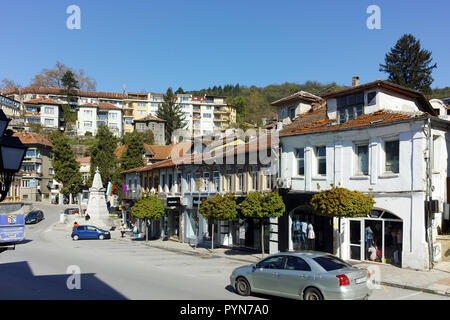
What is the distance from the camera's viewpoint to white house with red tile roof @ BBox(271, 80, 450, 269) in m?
18.4

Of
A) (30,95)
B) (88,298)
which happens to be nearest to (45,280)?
(88,298)

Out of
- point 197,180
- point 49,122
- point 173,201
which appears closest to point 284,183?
point 197,180

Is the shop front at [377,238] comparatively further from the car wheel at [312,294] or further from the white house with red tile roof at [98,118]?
the white house with red tile roof at [98,118]

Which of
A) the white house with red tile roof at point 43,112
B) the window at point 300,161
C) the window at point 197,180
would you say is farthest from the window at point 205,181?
the white house with red tile roof at point 43,112

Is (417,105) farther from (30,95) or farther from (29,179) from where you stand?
(30,95)

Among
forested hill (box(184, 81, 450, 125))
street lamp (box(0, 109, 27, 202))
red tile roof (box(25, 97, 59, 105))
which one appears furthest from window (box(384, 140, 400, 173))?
red tile roof (box(25, 97, 59, 105))

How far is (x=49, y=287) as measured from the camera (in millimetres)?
15078

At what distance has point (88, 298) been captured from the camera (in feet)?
42.8

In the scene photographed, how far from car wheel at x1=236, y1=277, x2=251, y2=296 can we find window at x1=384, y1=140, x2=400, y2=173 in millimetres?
10259

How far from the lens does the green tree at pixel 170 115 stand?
9981cm

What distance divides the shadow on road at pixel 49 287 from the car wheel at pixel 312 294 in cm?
566

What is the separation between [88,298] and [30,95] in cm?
11339

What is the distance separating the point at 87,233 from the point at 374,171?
29.5 m

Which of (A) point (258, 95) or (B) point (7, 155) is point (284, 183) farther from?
(A) point (258, 95)
